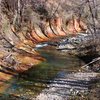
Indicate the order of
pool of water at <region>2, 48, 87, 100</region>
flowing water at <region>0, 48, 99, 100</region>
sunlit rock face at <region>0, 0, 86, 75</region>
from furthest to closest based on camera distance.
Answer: sunlit rock face at <region>0, 0, 86, 75</region> < pool of water at <region>2, 48, 87, 100</region> < flowing water at <region>0, 48, 99, 100</region>

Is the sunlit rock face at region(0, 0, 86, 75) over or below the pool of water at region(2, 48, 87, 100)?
over

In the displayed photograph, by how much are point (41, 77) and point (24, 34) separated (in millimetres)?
21435

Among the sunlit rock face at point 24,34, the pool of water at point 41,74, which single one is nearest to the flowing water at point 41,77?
the pool of water at point 41,74

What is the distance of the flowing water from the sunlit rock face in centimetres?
151

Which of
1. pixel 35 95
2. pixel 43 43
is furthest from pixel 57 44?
pixel 35 95

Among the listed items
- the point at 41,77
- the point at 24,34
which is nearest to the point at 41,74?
the point at 41,77

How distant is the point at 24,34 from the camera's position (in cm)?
5244

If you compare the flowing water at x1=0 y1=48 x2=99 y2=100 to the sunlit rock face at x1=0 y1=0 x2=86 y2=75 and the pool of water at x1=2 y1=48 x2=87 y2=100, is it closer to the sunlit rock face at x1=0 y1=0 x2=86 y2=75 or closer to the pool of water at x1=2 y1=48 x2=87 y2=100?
the pool of water at x1=2 y1=48 x2=87 y2=100

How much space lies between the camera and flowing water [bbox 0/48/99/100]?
27.2 metres

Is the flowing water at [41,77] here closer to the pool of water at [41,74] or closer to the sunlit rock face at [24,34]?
the pool of water at [41,74]

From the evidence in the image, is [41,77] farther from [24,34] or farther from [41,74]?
[24,34]

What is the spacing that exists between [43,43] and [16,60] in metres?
16.6

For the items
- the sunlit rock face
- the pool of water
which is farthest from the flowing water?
the sunlit rock face

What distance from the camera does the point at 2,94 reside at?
2688 cm
